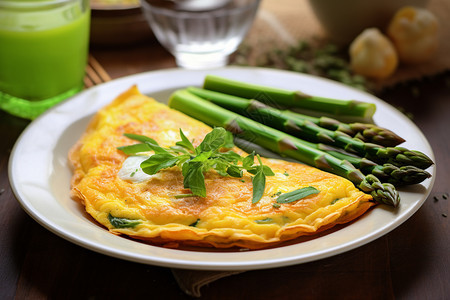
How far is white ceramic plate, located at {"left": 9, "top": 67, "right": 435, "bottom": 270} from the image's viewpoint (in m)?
2.30

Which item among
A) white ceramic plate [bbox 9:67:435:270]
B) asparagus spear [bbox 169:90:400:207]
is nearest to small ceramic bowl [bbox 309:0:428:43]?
white ceramic plate [bbox 9:67:435:270]

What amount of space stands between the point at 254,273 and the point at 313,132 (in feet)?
3.27

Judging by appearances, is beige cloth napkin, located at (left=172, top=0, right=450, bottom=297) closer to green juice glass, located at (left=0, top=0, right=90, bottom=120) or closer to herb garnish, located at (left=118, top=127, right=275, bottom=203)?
green juice glass, located at (left=0, top=0, right=90, bottom=120)

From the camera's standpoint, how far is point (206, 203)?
2623mm

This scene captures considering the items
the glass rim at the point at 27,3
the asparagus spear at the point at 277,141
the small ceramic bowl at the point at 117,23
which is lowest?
the small ceramic bowl at the point at 117,23

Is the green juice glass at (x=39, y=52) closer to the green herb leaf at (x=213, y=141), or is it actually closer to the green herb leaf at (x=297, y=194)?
the green herb leaf at (x=213, y=141)

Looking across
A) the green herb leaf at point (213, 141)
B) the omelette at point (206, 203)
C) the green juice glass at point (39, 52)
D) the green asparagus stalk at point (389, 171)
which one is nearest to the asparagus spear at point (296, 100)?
the green asparagus stalk at point (389, 171)

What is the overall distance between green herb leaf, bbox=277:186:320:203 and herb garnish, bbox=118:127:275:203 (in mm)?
104

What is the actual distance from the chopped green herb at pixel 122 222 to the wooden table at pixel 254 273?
19 cm

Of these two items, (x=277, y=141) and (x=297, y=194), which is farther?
(x=277, y=141)

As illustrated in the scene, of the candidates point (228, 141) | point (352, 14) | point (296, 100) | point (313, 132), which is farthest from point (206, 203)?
point (352, 14)

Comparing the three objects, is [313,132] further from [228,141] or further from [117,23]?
[117,23]

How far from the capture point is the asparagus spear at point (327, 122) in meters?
3.00

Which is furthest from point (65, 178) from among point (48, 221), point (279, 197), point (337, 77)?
point (337, 77)
